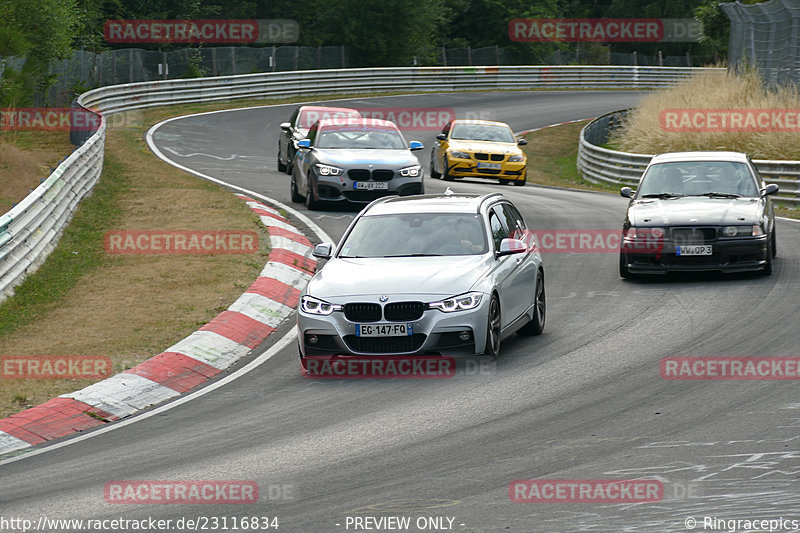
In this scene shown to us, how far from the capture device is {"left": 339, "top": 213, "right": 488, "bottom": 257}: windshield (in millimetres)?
11961

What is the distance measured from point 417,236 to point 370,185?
9.66m

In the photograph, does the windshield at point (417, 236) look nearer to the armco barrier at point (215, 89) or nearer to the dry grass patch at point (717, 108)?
the armco barrier at point (215, 89)

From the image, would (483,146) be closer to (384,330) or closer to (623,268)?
(623,268)

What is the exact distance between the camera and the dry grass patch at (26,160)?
22.1 meters

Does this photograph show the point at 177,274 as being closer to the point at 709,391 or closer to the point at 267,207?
the point at 267,207

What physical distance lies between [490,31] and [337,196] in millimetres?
59018

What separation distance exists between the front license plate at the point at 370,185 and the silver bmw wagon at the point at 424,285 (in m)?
8.67

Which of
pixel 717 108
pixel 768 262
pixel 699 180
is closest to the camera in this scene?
pixel 768 262

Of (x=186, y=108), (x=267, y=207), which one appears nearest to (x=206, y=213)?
(x=267, y=207)

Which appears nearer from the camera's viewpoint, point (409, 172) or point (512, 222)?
point (512, 222)

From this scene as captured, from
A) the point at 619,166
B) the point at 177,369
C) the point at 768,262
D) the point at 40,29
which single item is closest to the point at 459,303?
the point at 177,369

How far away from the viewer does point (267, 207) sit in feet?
74.3

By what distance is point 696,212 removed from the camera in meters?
15.3

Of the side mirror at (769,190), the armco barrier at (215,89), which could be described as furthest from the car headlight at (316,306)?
the side mirror at (769,190)
